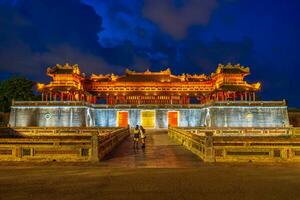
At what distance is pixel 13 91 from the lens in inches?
2275

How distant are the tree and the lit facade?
6.21 meters

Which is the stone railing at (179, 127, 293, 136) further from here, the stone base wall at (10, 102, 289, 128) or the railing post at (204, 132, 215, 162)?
the railing post at (204, 132, 215, 162)

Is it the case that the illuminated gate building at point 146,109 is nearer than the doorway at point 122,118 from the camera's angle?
Yes

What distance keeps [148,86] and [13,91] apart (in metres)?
25.8

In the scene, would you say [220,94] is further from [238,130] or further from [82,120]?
[82,120]

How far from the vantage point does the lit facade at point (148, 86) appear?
51.5 meters

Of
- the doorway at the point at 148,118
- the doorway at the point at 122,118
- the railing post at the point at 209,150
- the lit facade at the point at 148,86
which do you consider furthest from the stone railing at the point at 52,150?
the lit facade at the point at 148,86

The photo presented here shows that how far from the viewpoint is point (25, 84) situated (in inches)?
2311

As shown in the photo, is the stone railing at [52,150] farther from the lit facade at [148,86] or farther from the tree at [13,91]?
the tree at [13,91]

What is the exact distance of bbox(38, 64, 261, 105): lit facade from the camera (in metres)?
51.5

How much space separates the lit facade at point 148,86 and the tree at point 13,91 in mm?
6213

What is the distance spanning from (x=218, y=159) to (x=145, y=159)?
373cm

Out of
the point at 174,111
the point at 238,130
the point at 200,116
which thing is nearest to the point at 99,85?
the point at 174,111

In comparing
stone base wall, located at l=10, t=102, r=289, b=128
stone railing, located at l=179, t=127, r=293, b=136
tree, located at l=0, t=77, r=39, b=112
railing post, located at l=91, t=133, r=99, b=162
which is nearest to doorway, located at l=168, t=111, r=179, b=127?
stone base wall, located at l=10, t=102, r=289, b=128
